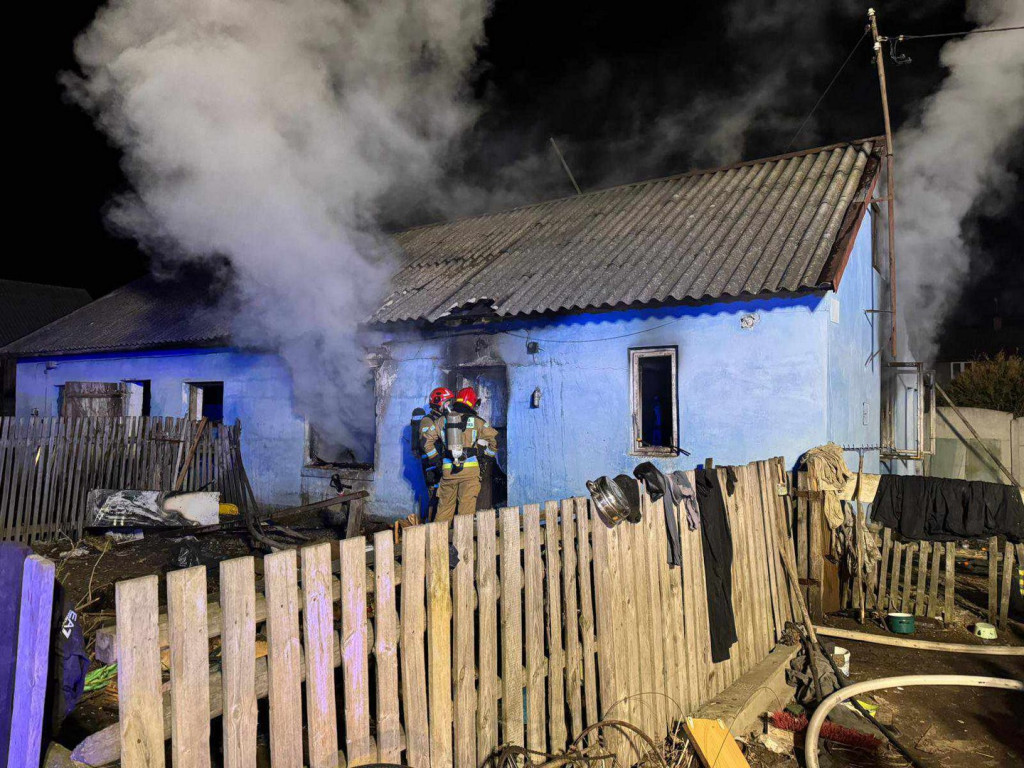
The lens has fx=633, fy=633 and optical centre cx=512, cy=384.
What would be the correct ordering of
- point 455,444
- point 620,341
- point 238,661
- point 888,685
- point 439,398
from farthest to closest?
1. point 620,341
2. point 439,398
3. point 455,444
4. point 888,685
5. point 238,661

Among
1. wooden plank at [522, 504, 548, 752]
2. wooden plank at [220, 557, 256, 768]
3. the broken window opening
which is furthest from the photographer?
the broken window opening

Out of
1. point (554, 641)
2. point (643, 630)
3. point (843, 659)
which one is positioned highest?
point (554, 641)

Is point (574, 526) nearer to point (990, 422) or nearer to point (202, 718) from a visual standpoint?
point (202, 718)

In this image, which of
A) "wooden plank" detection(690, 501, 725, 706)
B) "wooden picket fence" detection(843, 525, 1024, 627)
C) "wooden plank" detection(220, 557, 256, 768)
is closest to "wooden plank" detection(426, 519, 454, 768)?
"wooden plank" detection(220, 557, 256, 768)

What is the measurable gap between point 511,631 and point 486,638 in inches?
7.1

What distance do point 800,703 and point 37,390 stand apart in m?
18.0

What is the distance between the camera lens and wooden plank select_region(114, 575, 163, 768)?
5.79 ft

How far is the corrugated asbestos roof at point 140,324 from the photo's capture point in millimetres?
12883

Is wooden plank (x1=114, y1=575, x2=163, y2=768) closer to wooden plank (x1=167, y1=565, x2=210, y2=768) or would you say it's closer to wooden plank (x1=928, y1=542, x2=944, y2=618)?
wooden plank (x1=167, y1=565, x2=210, y2=768)

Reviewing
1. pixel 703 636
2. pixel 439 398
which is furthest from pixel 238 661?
pixel 439 398

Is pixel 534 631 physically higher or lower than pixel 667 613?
higher

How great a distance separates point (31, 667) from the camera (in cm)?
170

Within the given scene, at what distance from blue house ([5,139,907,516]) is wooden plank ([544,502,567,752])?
5066 millimetres

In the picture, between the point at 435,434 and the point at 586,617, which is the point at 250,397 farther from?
the point at 586,617
